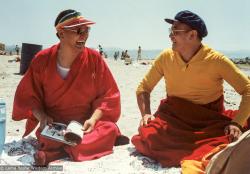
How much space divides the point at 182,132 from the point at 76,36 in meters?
1.62

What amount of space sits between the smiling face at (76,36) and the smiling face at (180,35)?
38.8 inches

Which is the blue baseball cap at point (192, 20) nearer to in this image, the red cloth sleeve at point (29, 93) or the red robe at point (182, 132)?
the red robe at point (182, 132)

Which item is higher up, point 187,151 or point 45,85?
point 45,85

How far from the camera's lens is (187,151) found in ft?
15.3

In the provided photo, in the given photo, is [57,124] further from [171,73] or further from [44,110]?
[171,73]

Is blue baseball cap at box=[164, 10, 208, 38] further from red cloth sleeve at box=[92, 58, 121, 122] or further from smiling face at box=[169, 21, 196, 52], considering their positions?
red cloth sleeve at box=[92, 58, 121, 122]

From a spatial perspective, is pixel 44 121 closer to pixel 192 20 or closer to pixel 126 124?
pixel 192 20

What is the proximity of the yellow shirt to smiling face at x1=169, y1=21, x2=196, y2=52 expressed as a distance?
0.18 meters

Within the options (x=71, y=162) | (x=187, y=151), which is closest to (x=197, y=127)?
(x=187, y=151)

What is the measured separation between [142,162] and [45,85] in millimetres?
1496

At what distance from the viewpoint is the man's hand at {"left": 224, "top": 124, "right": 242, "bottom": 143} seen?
4.61 m

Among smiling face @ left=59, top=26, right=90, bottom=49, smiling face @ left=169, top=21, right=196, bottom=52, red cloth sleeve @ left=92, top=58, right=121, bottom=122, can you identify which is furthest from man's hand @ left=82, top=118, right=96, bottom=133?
smiling face @ left=169, top=21, right=196, bottom=52

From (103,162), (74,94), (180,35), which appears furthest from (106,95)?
(180,35)

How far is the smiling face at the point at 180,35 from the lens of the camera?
485 centimetres
